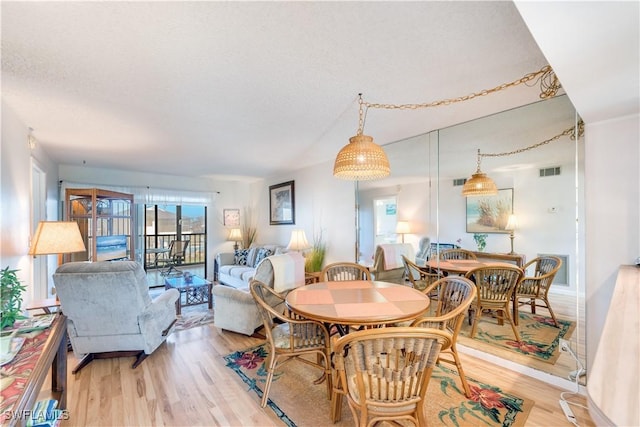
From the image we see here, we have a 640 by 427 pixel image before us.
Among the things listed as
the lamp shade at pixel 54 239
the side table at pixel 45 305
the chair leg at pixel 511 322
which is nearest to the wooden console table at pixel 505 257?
the chair leg at pixel 511 322

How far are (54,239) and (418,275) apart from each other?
12.3 feet

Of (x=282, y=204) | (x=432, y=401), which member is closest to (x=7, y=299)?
(x=432, y=401)

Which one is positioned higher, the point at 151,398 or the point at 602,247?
the point at 602,247

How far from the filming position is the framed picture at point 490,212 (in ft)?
8.73

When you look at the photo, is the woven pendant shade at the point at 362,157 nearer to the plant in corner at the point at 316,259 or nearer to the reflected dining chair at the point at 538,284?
the reflected dining chair at the point at 538,284

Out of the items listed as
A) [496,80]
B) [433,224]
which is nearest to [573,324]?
[433,224]

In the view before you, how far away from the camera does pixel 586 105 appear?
63.1 inches

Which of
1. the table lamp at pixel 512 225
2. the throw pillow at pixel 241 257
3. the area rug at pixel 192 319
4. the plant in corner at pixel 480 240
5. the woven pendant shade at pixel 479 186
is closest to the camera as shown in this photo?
the table lamp at pixel 512 225

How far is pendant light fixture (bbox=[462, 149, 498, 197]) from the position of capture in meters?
2.73

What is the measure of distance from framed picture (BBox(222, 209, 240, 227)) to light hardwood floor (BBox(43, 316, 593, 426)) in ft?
13.6

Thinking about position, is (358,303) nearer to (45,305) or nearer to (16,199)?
(45,305)

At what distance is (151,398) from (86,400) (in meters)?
0.47

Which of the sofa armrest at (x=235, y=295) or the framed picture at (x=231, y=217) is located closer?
the sofa armrest at (x=235, y=295)

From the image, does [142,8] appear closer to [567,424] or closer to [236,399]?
[236,399]
